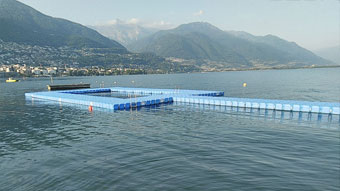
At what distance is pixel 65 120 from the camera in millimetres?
45531

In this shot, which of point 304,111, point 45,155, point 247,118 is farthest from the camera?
point 304,111

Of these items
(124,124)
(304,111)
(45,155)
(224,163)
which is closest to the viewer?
(224,163)

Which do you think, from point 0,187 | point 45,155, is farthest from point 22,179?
point 45,155

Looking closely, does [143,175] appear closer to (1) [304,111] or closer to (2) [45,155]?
(2) [45,155]

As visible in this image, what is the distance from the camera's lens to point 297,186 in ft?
58.1

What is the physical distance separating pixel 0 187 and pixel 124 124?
22746 millimetres

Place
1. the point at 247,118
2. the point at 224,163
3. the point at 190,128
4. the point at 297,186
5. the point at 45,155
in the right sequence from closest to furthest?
the point at 297,186 → the point at 224,163 → the point at 45,155 → the point at 190,128 → the point at 247,118

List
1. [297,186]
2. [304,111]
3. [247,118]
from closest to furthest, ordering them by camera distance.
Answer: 1. [297,186]
2. [247,118]
3. [304,111]

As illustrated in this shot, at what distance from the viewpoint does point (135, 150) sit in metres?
26.6

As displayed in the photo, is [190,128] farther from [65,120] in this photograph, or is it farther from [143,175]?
[65,120]

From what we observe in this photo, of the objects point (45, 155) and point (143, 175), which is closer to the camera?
point (143, 175)

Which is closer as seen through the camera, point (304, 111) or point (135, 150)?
point (135, 150)

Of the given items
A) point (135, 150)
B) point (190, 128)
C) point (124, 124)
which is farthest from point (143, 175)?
→ point (124, 124)

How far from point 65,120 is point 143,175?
31380 millimetres
